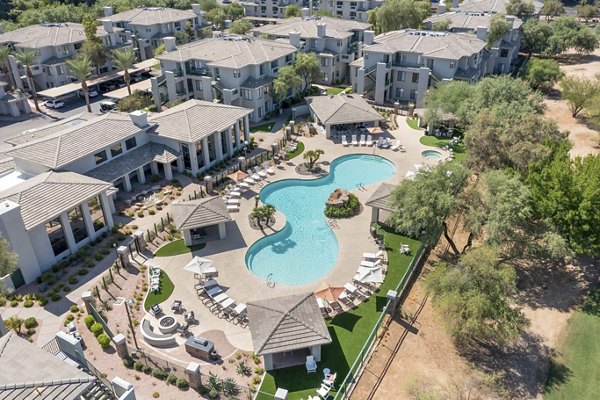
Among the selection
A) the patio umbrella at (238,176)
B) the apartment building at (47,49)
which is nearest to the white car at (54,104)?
the apartment building at (47,49)

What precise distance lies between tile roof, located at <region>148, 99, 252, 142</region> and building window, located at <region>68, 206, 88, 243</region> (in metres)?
11.6

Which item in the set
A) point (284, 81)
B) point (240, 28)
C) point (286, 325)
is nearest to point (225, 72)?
point (284, 81)

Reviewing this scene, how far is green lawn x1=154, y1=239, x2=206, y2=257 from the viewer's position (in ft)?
111

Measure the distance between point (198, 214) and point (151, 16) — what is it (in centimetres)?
6311

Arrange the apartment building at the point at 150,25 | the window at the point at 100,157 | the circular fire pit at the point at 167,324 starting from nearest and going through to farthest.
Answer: the circular fire pit at the point at 167,324 → the window at the point at 100,157 → the apartment building at the point at 150,25

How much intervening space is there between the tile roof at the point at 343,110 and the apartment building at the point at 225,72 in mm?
7528

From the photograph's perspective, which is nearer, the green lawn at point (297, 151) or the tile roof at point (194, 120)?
the tile roof at point (194, 120)

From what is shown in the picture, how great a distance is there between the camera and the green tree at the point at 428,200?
2945 cm

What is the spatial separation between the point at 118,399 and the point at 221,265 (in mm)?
12783

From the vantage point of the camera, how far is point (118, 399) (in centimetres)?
2131

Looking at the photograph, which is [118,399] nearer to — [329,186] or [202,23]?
[329,186]

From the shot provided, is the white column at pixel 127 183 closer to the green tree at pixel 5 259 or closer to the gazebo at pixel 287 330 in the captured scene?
the green tree at pixel 5 259

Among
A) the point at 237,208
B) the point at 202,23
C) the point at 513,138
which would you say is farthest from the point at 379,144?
the point at 202,23

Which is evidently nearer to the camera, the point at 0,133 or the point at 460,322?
the point at 460,322
